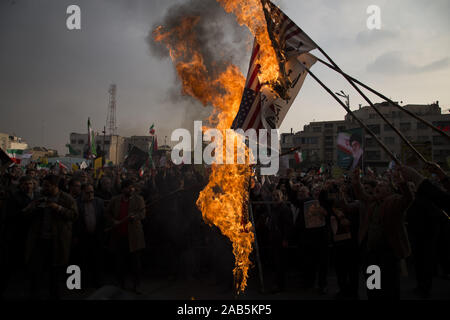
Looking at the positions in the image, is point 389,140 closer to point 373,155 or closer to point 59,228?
point 373,155

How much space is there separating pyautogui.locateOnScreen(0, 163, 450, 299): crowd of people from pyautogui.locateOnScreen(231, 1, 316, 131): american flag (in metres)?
1.44

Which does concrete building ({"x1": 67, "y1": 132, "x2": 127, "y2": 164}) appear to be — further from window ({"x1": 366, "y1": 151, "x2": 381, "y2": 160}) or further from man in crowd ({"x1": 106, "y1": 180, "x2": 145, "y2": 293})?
man in crowd ({"x1": 106, "y1": 180, "x2": 145, "y2": 293})

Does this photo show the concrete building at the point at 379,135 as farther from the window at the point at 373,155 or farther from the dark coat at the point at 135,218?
the dark coat at the point at 135,218

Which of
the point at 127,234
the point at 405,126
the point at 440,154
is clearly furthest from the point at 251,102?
the point at 440,154

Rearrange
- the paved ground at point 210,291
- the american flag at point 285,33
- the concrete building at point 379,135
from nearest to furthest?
the american flag at point 285,33
the paved ground at point 210,291
the concrete building at point 379,135

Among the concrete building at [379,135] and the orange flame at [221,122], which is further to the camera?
the concrete building at [379,135]

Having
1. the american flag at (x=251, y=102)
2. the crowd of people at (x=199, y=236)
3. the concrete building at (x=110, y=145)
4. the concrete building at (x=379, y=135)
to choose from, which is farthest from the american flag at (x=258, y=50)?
the concrete building at (x=110, y=145)

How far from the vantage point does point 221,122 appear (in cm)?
629

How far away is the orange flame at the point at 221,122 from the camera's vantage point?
19.0 feet

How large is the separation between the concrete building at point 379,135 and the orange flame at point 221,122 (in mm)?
49165

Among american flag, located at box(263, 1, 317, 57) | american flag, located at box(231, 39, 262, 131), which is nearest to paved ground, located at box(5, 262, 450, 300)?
american flag, located at box(231, 39, 262, 131)

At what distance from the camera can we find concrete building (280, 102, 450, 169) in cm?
5762

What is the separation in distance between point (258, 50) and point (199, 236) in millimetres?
4144
